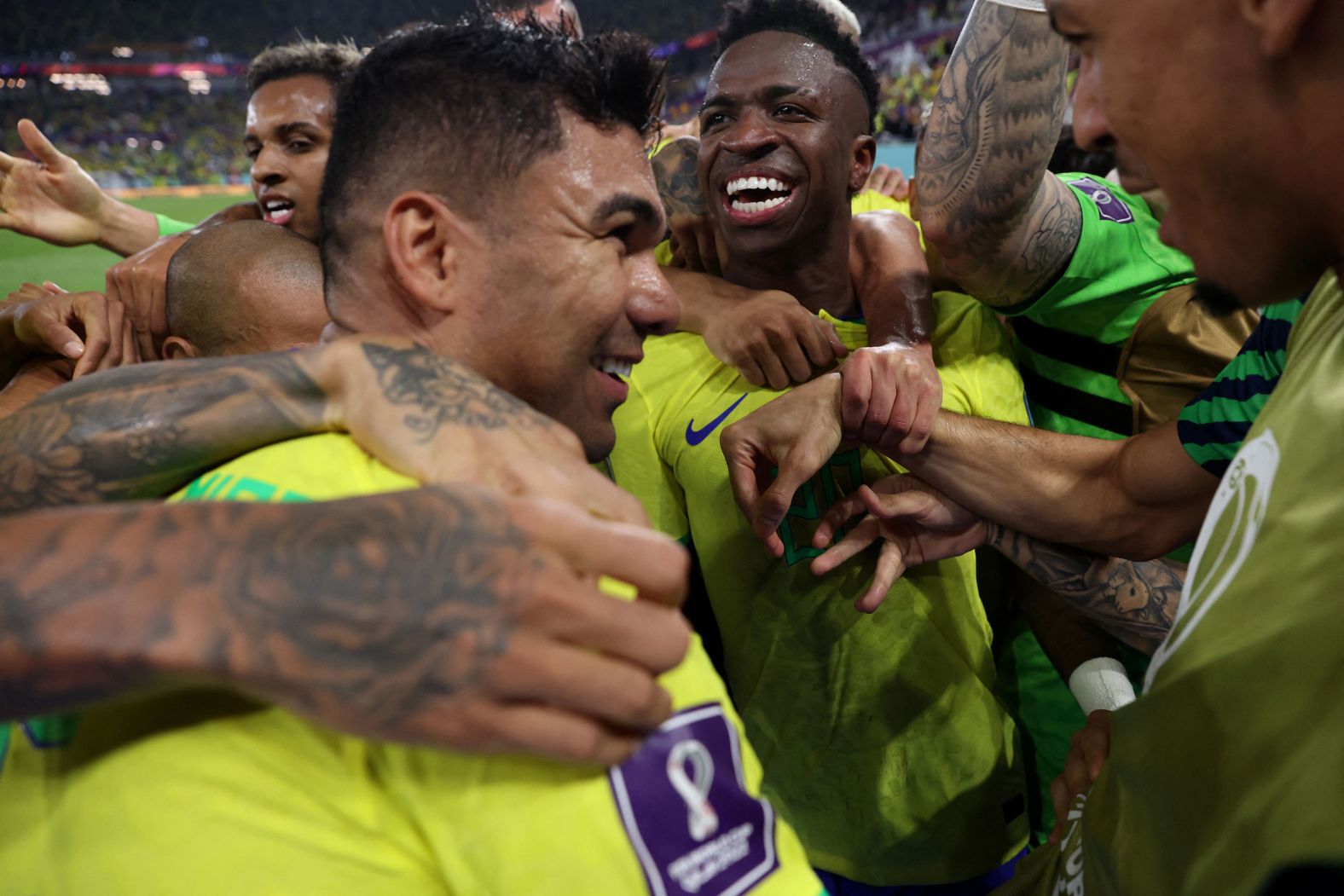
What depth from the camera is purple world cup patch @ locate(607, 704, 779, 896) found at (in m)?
0.81

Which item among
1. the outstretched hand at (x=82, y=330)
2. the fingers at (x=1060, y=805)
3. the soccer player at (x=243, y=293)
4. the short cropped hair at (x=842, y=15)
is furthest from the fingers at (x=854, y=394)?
the outstretched hand at (x=82, y=330)

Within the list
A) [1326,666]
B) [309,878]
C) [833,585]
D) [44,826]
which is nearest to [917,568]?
[833,585]

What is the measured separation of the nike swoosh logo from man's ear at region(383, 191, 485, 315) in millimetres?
1020

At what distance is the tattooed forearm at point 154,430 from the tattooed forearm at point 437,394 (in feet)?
0.34

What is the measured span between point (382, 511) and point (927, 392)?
1348mm

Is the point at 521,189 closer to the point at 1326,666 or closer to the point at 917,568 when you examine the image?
the point at 1326,666

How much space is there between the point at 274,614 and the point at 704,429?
1525 millimetres

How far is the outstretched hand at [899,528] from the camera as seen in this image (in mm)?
1924

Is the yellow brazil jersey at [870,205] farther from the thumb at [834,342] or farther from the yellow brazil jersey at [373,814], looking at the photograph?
the yellow brazil jersey at [373,814]

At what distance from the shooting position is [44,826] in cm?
92

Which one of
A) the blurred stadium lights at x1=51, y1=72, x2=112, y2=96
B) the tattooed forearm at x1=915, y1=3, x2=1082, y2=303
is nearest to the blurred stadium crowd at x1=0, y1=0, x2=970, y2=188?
the blurred stadium lights at x1=51, y1=72, x2=112, y2=96

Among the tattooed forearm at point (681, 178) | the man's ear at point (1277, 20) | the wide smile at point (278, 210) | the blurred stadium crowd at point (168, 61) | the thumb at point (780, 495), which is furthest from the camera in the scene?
the blurred stadium crowd at point (168, 61)

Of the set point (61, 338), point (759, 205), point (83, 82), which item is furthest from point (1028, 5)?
point (83, 82)

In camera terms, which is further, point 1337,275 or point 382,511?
point 1337,275
